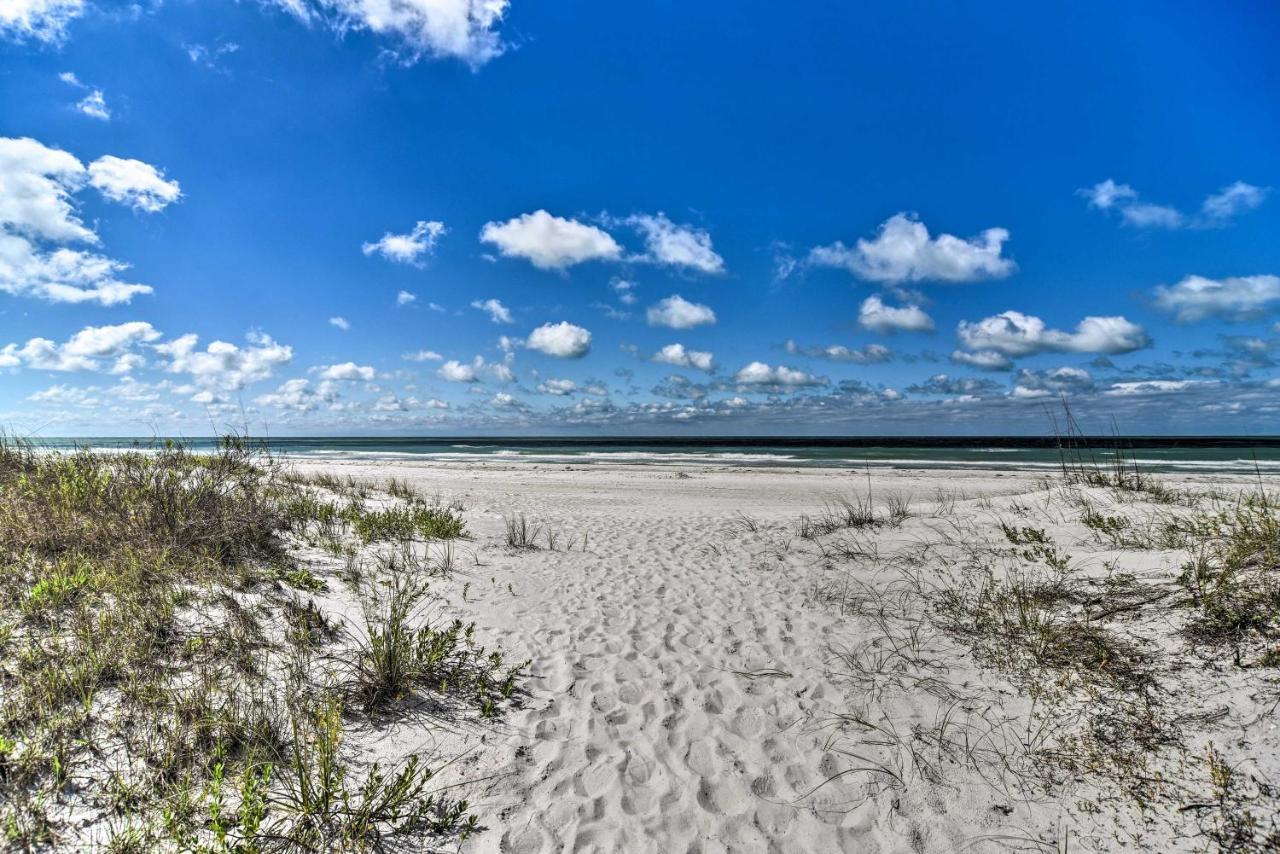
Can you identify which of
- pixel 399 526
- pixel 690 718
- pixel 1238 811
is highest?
pixel 399 526

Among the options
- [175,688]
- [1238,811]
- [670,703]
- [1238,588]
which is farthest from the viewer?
[1238,588]

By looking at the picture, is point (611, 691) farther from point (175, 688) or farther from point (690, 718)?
point (175, 688)

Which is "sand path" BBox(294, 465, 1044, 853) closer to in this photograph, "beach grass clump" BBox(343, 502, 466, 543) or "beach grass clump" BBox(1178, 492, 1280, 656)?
"beach grass clump" BBox(343, 502, 466, 543)

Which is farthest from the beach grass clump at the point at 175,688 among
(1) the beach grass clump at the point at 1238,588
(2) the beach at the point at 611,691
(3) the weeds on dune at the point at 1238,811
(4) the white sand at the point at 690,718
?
(1) the beach grass clump at the point at 1238,588

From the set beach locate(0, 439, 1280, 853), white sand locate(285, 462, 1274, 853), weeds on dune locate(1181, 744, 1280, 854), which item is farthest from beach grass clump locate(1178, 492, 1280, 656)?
white sand locate(285, 462, 1274, 853)

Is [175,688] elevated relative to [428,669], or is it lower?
elevated

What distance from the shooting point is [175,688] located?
12.6 ft

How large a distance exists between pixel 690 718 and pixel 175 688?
377 cm

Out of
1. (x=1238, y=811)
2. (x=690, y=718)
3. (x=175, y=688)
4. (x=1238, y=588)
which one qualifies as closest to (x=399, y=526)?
(x=175, y=688)

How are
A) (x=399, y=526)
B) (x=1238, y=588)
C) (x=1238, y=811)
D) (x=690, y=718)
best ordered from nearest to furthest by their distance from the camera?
(x=1238, y=811)
(x=690, y=718)
(x=1238, y=588)
(x=399, y=526)

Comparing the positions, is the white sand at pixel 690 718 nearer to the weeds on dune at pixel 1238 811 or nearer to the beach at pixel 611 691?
the beach at pixel 611 691

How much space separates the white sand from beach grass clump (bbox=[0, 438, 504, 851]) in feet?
1.76

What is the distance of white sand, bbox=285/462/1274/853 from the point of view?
10.7 feet

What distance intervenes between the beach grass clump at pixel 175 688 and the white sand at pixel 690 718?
535 mm
